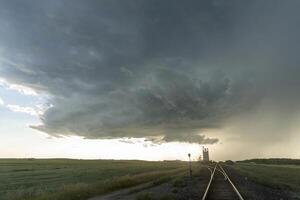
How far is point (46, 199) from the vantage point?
2230cm

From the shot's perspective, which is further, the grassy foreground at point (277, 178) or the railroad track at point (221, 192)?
the grassy foreground at point (277, 178)

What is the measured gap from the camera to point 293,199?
2041 cm

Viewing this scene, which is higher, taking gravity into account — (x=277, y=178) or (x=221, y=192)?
(x=277, y=178)

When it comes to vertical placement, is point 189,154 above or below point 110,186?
above

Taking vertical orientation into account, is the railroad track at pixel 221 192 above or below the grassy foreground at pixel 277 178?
below

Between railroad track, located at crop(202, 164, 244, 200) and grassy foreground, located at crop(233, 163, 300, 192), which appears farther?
grassy foreground, located at crop(233, 163, 300, 192)

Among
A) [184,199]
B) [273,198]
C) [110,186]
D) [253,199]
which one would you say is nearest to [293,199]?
[273,198]

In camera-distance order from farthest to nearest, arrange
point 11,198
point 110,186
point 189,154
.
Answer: point 189,154
point 110,186
point 11,198

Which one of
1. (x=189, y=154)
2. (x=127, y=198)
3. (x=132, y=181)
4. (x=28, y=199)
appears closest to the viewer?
(x=127, y=198)

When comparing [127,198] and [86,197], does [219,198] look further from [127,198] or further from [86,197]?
[86,197]

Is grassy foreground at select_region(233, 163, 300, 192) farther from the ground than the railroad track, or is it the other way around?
grassy foreground at select_region(233, 163, 300, 192)

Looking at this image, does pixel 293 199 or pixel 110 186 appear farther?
pixel 110 186

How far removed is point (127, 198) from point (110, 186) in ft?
28.9

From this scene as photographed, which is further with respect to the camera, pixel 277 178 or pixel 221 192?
pixel 277 178
